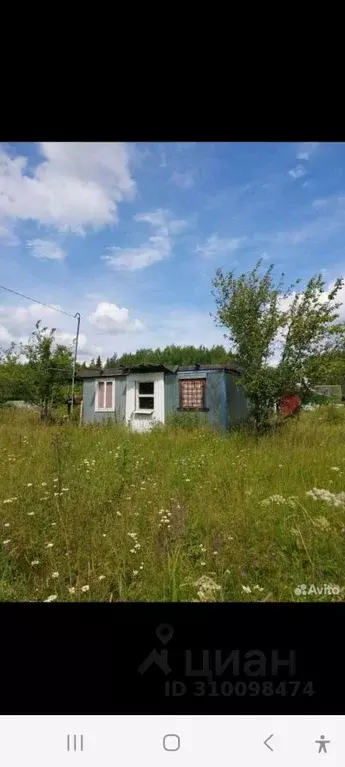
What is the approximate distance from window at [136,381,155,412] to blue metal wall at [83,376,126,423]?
1.31 feet

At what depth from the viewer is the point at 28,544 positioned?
1.50 m

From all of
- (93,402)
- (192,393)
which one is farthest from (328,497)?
(93,402)

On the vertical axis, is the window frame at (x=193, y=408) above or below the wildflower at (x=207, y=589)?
above

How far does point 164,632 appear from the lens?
2.53 feet

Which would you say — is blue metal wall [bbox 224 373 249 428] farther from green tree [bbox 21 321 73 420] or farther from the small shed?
green tree [bbox 21 321 73 420]

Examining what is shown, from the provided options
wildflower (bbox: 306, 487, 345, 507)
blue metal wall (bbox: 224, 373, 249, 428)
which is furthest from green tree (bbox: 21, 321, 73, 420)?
wildflower (bbox: 306, 487, 345, 507)

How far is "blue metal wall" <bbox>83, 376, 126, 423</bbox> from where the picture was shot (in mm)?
7879

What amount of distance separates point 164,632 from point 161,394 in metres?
6.85

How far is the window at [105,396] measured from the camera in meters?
8.15

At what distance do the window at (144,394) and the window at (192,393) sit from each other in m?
0.84
